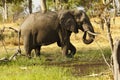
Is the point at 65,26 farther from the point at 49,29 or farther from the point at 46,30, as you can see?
the point at 46,30

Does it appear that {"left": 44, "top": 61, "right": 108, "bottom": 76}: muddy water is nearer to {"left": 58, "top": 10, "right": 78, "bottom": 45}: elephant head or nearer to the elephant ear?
{"left": 58, "top": 10, "right": 78, "bottom": 45}: elephant head

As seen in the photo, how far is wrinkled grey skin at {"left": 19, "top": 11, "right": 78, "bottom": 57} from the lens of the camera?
1473 centimetres

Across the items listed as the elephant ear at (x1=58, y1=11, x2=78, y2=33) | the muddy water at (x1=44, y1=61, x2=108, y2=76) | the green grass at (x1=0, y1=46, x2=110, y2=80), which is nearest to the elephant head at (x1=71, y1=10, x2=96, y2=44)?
the elephant ear at (x1=58, y1=11, x2=78, y2=33)

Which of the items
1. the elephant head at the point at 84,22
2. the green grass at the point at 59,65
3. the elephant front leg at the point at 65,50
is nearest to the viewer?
the green grass at the point at 59,65

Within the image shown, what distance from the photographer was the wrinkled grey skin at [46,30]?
48.3ft

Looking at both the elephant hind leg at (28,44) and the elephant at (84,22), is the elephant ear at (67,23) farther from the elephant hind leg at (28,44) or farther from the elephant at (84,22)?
the elephant hind leg at (28,44)

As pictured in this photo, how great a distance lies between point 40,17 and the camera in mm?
14883

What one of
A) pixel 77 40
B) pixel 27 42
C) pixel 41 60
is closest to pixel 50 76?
pixel 41 60

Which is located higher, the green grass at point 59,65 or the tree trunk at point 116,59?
the tree trunk at point 116,59

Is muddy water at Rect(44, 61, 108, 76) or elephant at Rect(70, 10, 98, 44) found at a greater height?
elephant at Rect(70, 10, 98, 44)

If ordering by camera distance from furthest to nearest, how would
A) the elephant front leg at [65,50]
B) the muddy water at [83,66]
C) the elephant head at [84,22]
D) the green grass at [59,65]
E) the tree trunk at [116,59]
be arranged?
the elephant head at [84,22] → the elephant front leg at [65,50] → the muddy water at [83,66] → the green grass at [59,65] → the tree trunk at [116,59]

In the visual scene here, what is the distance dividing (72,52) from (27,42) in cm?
169

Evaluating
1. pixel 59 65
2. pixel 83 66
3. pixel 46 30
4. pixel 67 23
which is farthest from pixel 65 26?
pixel 83 66

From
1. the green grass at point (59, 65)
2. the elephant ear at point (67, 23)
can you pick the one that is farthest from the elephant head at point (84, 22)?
the green grass at point (59, 65)
